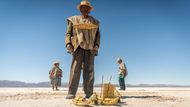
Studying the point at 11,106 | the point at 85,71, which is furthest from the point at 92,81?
the point at 11,106

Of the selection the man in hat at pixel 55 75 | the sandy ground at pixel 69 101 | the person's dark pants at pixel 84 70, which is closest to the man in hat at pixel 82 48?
the person's dark pants at pixel 84 70

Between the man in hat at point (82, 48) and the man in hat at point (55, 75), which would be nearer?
the man in hat at point (82, 48)

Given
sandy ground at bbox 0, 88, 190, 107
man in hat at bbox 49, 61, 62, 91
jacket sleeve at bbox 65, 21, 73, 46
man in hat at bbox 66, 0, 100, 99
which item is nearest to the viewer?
sandy ground at bbox 0, 88, 190, 107

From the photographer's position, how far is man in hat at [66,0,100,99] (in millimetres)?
9469

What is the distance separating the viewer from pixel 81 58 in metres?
9.58

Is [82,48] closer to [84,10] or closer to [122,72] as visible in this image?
[84,10]

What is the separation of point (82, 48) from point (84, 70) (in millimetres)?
610

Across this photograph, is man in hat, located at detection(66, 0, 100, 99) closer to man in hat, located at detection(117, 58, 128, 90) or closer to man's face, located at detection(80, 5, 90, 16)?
man's face, located at detection(80, 5, 90, 16)

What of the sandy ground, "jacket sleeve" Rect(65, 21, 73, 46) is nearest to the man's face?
"jacket sleeve" Rect(65, 21, 73, 46)

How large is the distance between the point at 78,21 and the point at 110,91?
2.04 m

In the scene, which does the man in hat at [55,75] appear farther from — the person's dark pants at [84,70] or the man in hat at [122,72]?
the person's dark pants at [84,70]

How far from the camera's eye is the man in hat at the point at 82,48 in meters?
9.47

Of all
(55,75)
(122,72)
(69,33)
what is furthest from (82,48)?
(55,75)

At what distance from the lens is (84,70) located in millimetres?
9641
